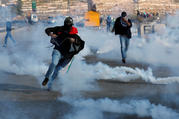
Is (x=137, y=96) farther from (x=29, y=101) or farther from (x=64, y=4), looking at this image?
(x=64, y=4)

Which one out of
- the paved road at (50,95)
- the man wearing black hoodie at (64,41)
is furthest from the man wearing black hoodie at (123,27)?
the man wearing black hoodie at (64,41)

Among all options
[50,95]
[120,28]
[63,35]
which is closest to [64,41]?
[63,35]

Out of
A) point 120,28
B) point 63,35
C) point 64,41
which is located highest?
point 120,28

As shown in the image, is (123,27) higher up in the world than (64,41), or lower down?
higher up

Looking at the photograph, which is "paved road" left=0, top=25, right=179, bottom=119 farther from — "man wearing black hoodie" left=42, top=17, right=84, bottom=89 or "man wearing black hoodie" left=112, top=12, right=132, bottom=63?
"man wearing black hoodie" left=112, top=12, right=132, bottom=63

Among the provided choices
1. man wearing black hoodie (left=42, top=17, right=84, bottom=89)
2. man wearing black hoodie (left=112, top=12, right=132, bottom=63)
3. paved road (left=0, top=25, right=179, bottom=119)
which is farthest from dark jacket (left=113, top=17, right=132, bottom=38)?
man wearing black hoodie (left=42, top=17, right=84, bottom=89)

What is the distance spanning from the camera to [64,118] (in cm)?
611

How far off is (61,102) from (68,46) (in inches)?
52.8

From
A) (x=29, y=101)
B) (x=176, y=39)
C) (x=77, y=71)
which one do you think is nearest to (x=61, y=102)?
(x=29, y=101)

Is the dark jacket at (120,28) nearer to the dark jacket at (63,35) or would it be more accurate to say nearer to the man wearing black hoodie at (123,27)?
the man wearing black hoodie at (123,27)

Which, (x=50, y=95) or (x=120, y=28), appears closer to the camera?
(x=50, y=95)

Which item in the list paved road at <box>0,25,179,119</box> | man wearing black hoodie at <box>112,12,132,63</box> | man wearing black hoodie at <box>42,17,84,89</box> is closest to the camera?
paved road at <box>0,25,179,119</box>

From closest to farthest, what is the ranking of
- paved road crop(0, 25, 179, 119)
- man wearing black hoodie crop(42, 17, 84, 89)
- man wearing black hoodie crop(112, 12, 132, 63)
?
paved road crop(0, 25, 179, 119), man wearing black hoodie crop(42, 17, 84, 89), man wearing black hoodie crop(112, 12, 132, 63)

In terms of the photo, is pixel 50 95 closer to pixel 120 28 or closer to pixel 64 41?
pixel 64 41
